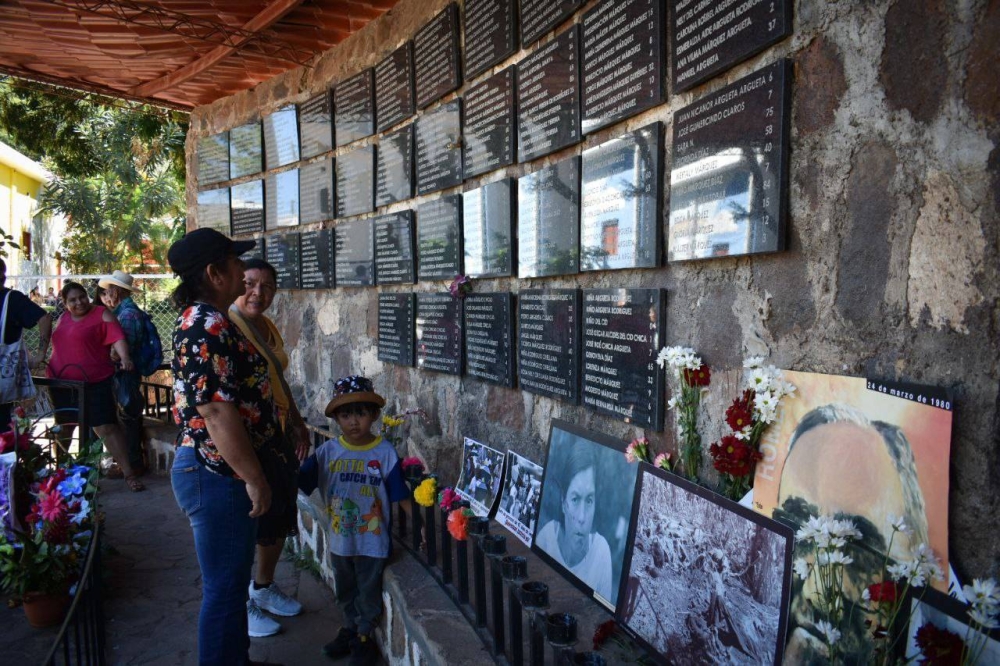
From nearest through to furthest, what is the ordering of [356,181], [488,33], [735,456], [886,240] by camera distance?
1. [886,240]
2. [735,456]
3. [488,33]
4. [356,181]

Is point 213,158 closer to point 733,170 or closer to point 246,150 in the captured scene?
point 246,150

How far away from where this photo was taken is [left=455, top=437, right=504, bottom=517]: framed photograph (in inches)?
128

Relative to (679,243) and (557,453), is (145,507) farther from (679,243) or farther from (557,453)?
(679,243)

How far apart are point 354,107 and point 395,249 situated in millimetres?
1244

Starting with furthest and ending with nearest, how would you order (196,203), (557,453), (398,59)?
(196,203) → (398,59) → (557,453)

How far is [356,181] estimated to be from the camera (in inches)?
189

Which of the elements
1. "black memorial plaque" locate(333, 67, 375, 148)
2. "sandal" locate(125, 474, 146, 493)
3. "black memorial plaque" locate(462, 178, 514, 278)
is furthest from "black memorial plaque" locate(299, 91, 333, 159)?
"sandal" locate(125, 474, 146, 493)

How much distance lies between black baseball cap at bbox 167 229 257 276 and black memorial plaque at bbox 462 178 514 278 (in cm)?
132

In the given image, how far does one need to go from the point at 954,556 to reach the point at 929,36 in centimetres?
112

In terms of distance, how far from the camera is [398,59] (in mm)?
4270

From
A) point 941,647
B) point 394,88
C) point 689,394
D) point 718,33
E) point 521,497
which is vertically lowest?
point 521,497

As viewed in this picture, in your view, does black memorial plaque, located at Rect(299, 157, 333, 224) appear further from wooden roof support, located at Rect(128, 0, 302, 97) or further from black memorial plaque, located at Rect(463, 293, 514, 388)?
black memorial plaque, located at Rect(463, 293, 514, 388)

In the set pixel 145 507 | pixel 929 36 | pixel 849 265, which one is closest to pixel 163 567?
pixel 145 507

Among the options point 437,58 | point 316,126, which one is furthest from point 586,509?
point 316,126
